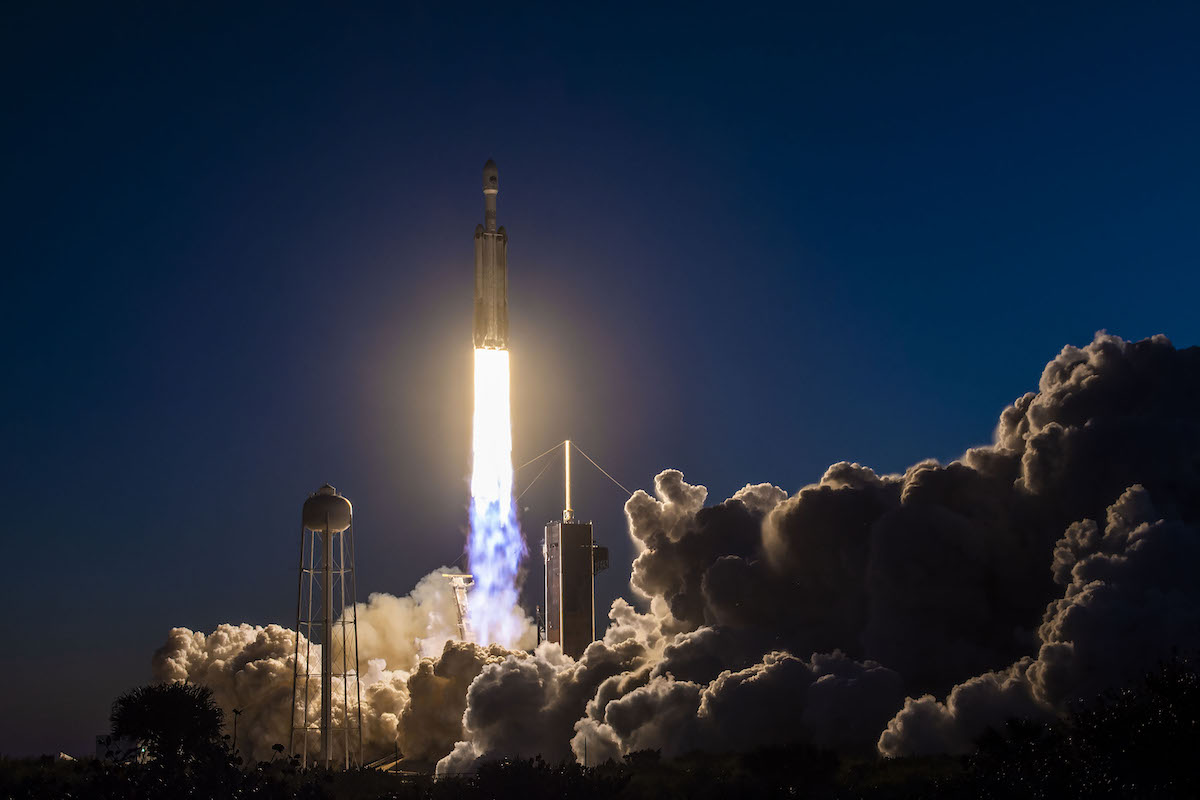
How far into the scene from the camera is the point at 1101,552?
232 ft

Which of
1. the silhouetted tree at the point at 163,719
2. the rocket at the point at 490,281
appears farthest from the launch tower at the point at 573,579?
the silhouetted tree at the point at 163,719

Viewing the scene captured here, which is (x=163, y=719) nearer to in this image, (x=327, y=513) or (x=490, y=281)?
(x=327, y=513)

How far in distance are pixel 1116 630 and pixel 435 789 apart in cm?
3521

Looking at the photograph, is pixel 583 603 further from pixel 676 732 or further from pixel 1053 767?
pixel 1053 767

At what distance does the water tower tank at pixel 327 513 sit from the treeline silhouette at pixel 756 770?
1228 cm

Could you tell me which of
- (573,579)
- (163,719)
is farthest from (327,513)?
(573,579)

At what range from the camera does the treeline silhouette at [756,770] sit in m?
57.7

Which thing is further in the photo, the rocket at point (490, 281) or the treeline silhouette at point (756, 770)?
the rocket at point (490, 281)

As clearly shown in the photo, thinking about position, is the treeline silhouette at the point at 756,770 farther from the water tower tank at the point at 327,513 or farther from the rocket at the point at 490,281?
the rocket at the point at 490,281

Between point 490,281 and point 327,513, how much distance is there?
25.9 m

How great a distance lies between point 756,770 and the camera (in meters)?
70.6

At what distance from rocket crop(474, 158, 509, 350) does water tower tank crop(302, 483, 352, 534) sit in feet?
68.5

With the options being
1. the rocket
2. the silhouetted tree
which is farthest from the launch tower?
the silhouetted tree

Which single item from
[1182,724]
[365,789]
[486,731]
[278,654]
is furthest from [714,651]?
[278,654]
